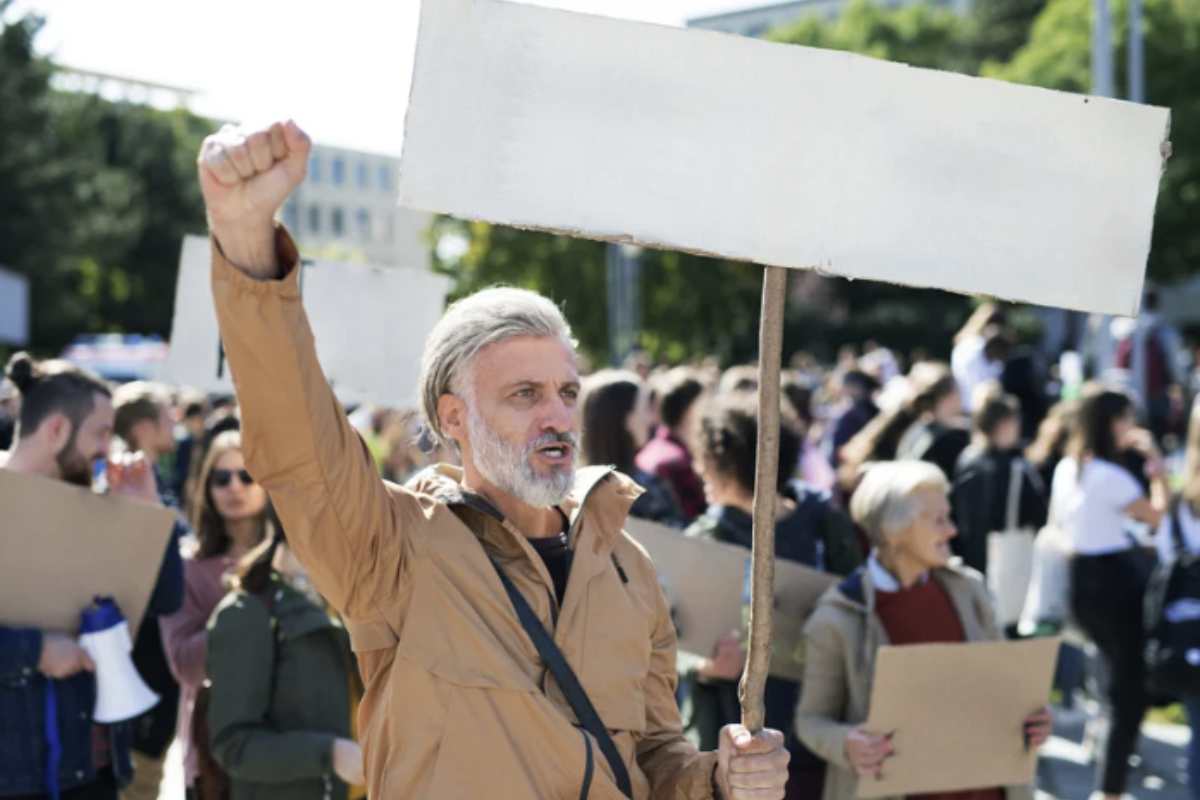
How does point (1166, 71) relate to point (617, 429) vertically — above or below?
above

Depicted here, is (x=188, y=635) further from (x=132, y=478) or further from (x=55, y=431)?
(x=55, y=431)

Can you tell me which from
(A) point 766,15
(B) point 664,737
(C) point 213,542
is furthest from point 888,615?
(A) point 766,15

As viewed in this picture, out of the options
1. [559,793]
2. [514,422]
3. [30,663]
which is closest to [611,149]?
[514,422]

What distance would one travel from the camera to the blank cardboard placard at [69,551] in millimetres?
4047

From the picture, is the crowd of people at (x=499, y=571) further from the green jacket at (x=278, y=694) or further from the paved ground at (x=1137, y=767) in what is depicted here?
the paved ground at (x=1137, y=767)

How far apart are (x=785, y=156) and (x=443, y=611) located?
3.07ft

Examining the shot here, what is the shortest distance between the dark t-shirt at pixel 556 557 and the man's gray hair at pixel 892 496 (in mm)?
1837

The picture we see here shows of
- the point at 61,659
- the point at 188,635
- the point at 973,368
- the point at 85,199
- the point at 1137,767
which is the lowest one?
the point at 1137,767

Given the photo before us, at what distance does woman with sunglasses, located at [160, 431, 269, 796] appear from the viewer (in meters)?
4.78

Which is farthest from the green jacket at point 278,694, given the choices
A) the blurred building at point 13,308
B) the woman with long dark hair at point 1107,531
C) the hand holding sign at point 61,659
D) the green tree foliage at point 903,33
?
the green tree foliage at point 903,33

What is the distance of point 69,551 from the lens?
414 cm

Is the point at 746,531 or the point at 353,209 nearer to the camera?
the point at 746,531

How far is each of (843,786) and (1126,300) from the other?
2.21 meters

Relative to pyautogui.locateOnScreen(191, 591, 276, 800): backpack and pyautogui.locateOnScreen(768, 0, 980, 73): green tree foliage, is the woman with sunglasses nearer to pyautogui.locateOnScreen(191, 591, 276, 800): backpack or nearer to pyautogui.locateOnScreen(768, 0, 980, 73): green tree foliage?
pyautogui.locateOnScreen(191, 591, 276, 800): backpack
